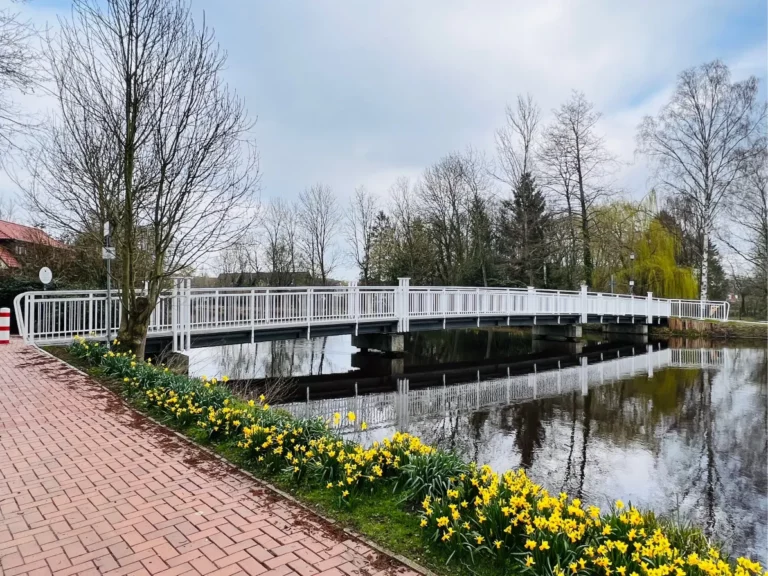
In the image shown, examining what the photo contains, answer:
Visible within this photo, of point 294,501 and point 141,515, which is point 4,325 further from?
point 294,501

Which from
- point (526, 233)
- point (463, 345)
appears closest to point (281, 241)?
point (526, 233)

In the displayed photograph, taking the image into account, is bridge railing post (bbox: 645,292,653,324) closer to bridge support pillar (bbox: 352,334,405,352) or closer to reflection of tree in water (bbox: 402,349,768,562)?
reflection of tree in water (bbox: 402,349,768,562)

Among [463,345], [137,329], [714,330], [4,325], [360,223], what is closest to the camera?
[137,329]

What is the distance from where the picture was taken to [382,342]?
1584 cm

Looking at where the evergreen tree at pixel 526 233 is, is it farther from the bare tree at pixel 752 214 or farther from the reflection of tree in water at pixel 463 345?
the bare tree at pixel 752 214

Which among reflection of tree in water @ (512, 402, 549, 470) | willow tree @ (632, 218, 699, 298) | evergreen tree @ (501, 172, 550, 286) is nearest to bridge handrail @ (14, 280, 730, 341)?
evergreen tree @ (501, 172, 550, 286)

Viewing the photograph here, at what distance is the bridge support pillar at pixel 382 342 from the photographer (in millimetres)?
15516

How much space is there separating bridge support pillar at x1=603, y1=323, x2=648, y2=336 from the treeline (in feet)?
8.02

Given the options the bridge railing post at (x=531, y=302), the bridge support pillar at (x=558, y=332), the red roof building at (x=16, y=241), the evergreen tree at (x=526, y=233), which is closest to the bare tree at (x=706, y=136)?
the evergreen tree at (x=526, y=233)

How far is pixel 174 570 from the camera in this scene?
8.45ft

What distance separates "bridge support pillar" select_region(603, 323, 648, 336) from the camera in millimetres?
24562

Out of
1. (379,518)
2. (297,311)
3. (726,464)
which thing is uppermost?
(297,311)

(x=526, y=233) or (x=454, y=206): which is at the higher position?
(x=454, y=206)

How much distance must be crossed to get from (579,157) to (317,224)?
19.2 meters
